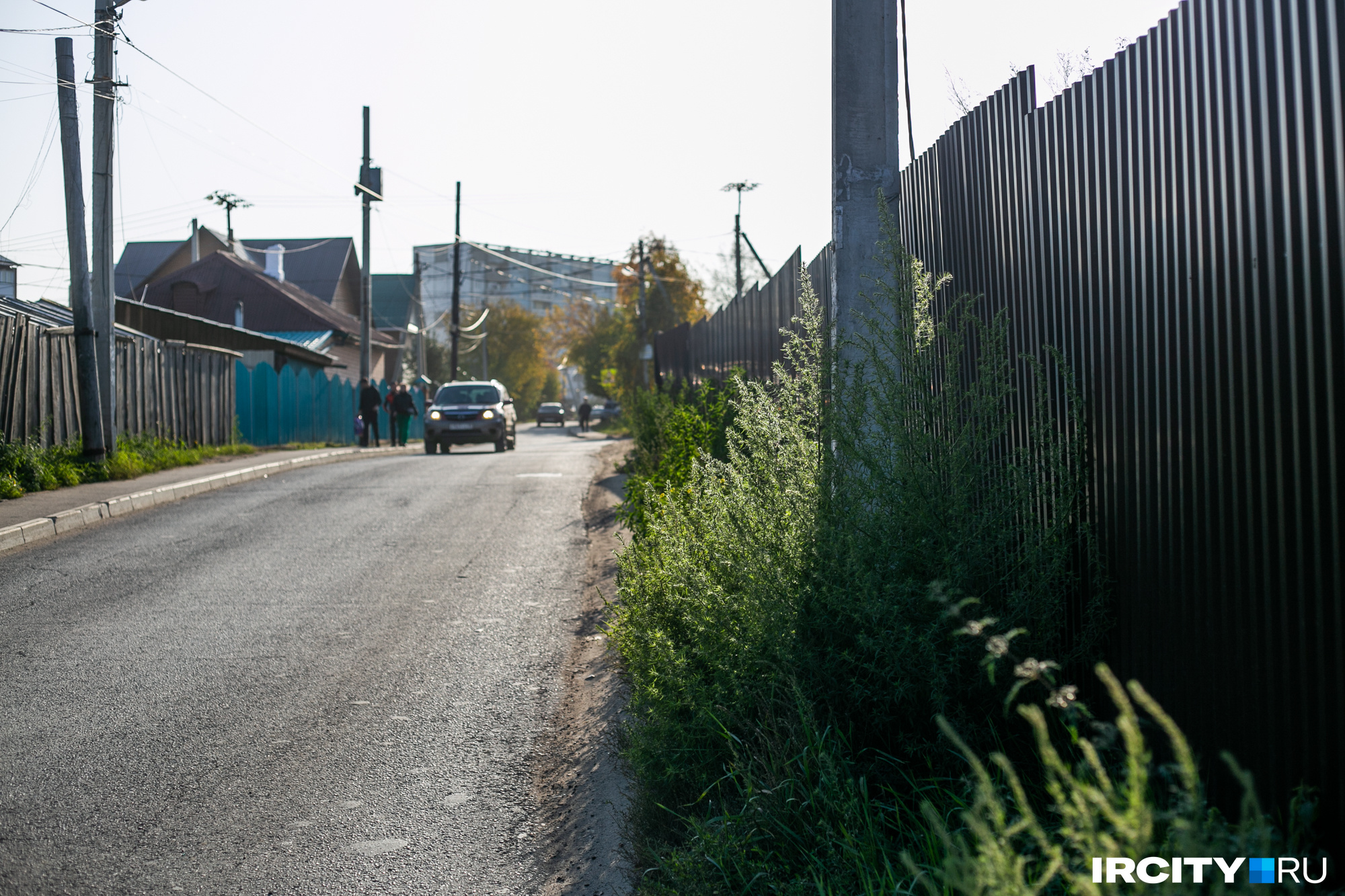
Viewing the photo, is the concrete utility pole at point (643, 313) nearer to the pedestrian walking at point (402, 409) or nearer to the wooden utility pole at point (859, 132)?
the pedestrian walking at point (402, 409)

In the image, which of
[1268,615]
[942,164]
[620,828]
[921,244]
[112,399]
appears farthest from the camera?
[112,399]

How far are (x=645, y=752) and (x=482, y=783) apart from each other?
0.91 meters

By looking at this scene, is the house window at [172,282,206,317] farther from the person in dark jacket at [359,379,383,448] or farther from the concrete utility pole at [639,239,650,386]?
the concrete utility pole at [639,239,650,386]

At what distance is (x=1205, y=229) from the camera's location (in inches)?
112

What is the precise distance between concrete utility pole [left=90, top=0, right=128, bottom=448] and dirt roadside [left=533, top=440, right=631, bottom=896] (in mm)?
11212

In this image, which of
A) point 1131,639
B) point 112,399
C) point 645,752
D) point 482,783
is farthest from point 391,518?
point 1131,639

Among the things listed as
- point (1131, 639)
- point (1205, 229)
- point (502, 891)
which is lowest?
point (502, 891)

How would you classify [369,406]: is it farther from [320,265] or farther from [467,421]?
[320,265]

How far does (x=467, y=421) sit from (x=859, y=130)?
72.5 ft

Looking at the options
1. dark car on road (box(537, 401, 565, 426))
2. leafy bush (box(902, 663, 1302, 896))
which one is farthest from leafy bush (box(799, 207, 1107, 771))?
dark car on road (box(537, 401, 565, 426))

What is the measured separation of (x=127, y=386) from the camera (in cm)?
1683

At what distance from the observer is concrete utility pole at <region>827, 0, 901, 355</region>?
4.89 metres

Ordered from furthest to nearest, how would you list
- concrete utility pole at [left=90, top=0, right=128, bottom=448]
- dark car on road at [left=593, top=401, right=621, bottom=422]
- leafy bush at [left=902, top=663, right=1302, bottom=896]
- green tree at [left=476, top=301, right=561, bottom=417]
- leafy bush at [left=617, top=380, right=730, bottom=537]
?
green tree at [left=476, top=301, right=561, bottom=417]
dark car on road at [left=593, top=401, right=621, bottom=422]
concrete utility pole at [left=90, top=0, right=128, bottom=448]
leafy bush at [left=617, top=380, right=730, bottom=537]
leafy bush at [left=902, top=663, right=1302, bottom=896]

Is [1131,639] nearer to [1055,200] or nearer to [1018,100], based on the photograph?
[1055,200]
